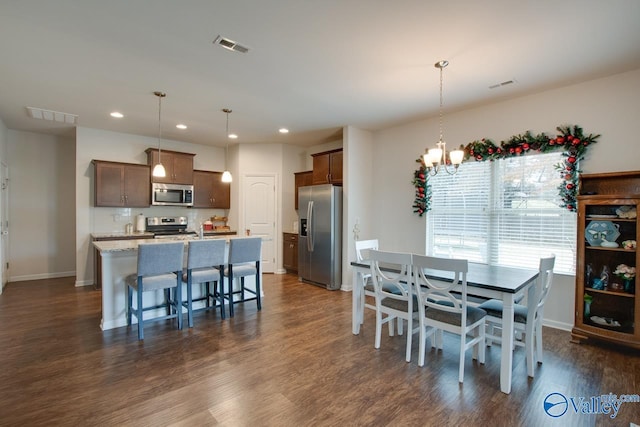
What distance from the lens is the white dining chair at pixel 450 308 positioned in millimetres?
2402

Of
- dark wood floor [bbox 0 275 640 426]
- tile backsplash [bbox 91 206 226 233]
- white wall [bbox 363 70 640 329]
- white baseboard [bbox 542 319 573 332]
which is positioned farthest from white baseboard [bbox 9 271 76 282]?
white baseboard [bbox 542 319 573 332]

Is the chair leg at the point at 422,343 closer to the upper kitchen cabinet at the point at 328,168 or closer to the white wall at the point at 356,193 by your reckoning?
the white wall at the point at 356,193

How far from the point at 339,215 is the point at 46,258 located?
18.6 feet

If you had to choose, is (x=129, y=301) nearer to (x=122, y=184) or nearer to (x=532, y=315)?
(x=122, y=184)

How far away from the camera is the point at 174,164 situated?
19.7ft

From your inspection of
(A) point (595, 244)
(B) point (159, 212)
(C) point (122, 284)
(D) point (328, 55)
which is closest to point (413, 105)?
(D) point (328, 55)

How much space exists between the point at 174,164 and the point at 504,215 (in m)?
5.72

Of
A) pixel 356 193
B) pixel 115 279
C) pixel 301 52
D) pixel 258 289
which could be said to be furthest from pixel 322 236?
pixel 301 52

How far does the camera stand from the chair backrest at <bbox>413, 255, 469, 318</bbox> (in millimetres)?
2379

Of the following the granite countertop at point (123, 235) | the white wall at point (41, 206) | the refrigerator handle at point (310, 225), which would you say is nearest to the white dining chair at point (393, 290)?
the refrigerator handle at point (310, 225)

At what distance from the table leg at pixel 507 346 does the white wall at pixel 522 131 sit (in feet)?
6.12

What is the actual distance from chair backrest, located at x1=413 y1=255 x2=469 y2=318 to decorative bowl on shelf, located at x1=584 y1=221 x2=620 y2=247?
169 centimetres

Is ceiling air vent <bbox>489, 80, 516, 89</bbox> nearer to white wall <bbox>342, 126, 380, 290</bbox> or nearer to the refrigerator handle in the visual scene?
white wall <bbox>342, 126, 380, 290</bbox>

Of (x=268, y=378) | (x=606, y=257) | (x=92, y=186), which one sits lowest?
(x=268, y=378)
